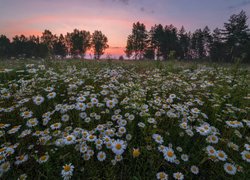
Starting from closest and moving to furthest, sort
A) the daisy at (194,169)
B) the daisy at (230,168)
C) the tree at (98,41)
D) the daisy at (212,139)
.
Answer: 1. the daisy at (230,168)
2. the daisy at (194,169)
3. the daisy at (212,139)
4. the tree at (98,41)

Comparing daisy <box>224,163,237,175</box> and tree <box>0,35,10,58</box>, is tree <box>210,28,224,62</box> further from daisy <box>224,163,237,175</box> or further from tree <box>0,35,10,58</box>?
tree <box>0,35,10,58</box>

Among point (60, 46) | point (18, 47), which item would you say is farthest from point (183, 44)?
point (18, 47)

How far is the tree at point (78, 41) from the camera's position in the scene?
55719mm

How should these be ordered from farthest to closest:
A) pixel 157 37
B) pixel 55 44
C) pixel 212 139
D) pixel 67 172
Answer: pixel 55 44 → pixel 157 37 → pixel 212 139 → pixel 67 172

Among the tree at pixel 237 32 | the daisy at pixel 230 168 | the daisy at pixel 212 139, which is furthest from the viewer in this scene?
the tree at pixel 237 32

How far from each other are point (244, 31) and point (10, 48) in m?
83.7

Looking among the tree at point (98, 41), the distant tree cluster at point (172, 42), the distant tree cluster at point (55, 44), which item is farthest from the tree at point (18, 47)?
the distant tree cluster at point (172, 42)

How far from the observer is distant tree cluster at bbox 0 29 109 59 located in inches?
2117

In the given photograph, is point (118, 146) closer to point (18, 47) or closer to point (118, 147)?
point (118, 147)

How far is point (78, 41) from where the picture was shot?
182ft

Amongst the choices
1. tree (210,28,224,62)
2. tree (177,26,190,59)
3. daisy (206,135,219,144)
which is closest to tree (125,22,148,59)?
tree (177,26,190,59)

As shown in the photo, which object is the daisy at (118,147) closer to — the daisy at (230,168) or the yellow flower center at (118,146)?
the yellow flower center at (118,146)

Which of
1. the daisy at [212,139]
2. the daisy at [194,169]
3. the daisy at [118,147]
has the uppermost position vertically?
the daisy at [118,147]

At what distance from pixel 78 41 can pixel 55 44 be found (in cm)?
1000
